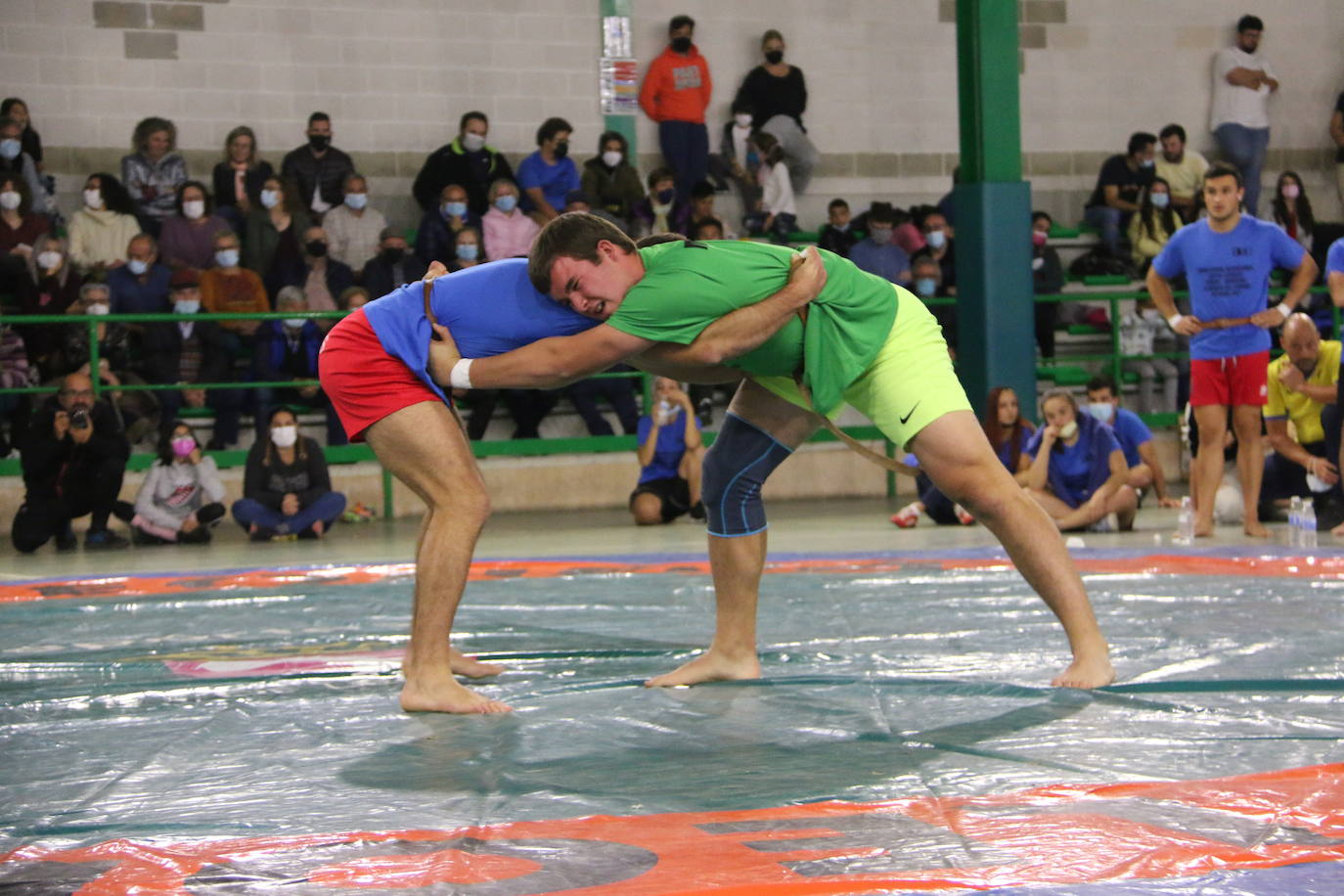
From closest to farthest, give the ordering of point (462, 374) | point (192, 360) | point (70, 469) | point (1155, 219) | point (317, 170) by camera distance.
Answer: point (462, 374) < point (70, 469) < point (192, 360) < point (317, 170) < point (1155, 219)

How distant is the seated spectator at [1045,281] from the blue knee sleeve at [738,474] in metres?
7.60

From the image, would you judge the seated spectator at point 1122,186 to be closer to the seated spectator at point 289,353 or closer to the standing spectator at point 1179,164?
the standing spectator at point 1179,164

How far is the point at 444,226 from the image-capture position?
9.98m

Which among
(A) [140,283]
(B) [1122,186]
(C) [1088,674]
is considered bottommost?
(C) [1088,674]

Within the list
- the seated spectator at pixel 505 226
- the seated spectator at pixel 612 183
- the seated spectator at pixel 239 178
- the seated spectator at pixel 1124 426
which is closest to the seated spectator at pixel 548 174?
the seated spectator at pixel 612 183

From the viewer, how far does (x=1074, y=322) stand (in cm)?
1140

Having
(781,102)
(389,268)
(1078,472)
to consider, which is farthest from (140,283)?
(1078,472)

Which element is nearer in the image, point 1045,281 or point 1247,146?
point 1045,281

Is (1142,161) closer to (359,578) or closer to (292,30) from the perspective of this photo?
(292,30)

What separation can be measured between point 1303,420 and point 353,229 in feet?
19.8

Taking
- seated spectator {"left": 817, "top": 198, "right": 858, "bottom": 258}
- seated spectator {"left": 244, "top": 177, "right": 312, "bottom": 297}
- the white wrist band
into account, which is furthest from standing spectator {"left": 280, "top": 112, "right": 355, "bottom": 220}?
the white wrist band

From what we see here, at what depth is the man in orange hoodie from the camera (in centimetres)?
1149

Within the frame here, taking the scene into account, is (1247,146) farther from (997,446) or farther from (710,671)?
(710,671)

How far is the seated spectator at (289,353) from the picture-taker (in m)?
9.16
